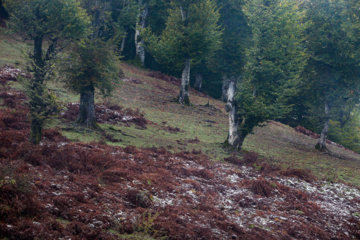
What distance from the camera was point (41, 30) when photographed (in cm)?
1502

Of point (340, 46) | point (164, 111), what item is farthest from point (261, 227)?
point (340, 46)

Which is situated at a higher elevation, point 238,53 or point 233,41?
point 233,41

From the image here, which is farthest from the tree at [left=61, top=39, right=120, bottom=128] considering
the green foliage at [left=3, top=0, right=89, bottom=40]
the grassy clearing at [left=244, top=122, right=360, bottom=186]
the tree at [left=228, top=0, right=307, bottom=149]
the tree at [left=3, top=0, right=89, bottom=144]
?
the grassy clearing at [left=244, top=122, right=360, bottom=186]

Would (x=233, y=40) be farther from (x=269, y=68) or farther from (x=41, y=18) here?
(x=41, y=18)

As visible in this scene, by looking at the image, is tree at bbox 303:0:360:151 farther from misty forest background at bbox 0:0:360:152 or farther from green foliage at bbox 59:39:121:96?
green foliage at bbox 59:39:121:96

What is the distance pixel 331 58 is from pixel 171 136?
68.7 feet

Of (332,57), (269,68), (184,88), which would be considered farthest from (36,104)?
(332,57)

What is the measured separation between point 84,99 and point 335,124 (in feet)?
134

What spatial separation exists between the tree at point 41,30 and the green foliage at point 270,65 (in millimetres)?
13815

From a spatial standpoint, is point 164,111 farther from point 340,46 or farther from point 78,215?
point 78,215

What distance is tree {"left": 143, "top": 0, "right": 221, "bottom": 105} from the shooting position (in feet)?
118

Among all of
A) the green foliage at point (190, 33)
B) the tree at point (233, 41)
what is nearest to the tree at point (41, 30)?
the green foliage at point (190, 33)

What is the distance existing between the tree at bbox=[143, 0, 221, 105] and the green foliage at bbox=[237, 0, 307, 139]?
11.5 m

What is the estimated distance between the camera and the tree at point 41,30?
12624 millimetres
